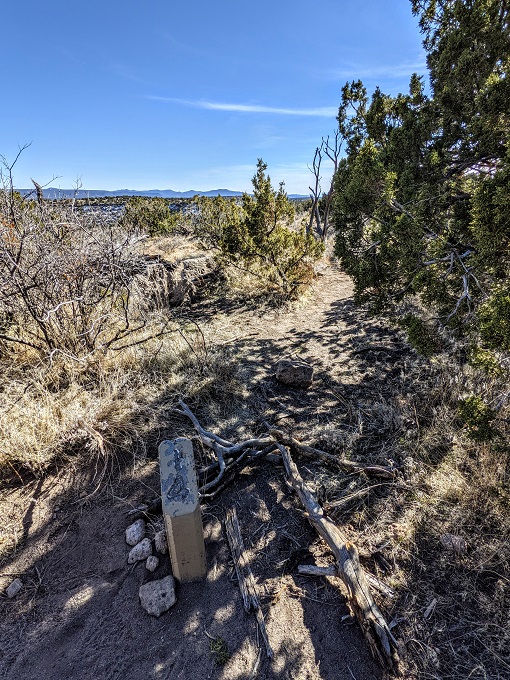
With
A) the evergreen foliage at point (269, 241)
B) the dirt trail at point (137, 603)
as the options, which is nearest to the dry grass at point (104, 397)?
the dirt trail at point (137, 603)

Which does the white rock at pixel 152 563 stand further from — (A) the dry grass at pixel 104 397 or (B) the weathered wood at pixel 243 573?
(A) the dry grass at pixel 104 397

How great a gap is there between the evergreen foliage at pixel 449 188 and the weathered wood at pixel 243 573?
2060 millimetres

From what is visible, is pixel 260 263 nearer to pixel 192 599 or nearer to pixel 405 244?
pixel 405 244

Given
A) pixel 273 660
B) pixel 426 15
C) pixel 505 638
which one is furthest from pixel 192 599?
pixel 426 15

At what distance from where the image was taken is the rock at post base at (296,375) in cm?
400

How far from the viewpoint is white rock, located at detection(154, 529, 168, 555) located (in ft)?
7.20

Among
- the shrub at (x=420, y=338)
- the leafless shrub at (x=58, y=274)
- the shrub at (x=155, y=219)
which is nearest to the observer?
the shrub at (x=420, y=338)

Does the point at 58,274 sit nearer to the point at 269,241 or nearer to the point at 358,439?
the point at 358,439

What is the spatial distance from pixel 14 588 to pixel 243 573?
1403 mm

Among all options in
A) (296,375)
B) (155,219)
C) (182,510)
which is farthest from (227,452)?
(155,219)

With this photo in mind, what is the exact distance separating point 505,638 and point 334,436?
164 cm

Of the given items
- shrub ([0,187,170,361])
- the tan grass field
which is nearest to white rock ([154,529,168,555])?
the tan grass field

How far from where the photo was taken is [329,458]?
2838 mm

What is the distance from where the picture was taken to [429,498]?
7.94 ft
